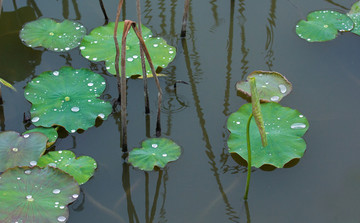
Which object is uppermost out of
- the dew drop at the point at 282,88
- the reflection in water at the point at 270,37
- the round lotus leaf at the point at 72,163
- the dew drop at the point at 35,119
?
the reflection in water at the point at 270,37

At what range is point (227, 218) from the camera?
2416 mm

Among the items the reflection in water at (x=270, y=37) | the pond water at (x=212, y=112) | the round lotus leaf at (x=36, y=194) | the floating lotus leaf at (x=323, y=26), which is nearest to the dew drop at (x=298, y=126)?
the pond water at (x=212, y=112)

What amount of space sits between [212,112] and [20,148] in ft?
3.49

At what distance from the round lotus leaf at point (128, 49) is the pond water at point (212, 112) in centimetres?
8

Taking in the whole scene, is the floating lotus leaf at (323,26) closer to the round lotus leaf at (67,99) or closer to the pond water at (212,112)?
the pond water at (212,112)

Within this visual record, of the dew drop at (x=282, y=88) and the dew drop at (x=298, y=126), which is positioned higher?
the dew drop at (x=282, y=88)

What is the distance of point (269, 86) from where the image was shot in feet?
9.68

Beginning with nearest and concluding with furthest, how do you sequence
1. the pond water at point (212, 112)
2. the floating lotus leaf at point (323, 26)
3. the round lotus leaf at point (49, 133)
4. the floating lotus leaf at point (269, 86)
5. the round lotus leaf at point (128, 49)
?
the pond water at point (212, 112)
the round lotus leaf at point (49, 133)
the floating lotus leaf at point (269, 86)
the round lotus leaf at point (128, 49)
the floating lotus leaf at point (323, 26)

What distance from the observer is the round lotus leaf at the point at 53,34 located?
3205 mm

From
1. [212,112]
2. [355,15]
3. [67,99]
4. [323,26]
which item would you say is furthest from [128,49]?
[355,15]

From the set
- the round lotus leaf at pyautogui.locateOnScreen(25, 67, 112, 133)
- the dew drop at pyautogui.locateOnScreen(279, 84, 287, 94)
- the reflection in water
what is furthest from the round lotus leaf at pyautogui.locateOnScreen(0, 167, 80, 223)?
the reflection in water

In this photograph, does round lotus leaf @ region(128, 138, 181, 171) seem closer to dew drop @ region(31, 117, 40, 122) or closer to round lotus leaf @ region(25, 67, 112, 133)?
round lotus leaf @ region(25, 67, 112, 133)

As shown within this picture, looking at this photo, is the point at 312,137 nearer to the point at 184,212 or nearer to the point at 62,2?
the point at 184,212

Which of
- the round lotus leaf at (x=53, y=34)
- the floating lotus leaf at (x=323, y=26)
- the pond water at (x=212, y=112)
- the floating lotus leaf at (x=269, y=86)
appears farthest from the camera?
the floating lotus leaf at (x=323, y=26)
